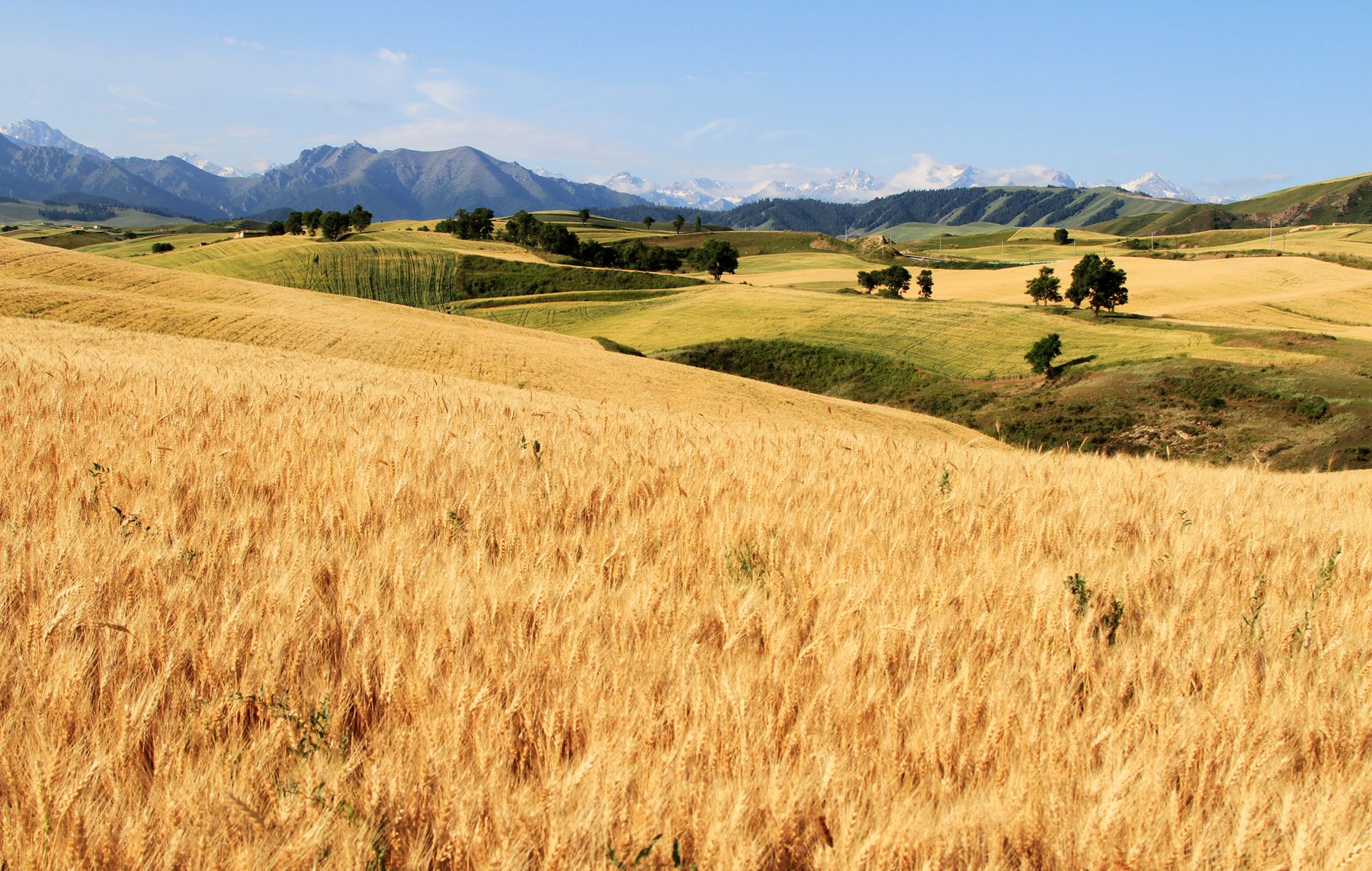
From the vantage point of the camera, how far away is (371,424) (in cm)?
612

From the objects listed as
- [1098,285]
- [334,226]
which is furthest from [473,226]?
[1098,285]

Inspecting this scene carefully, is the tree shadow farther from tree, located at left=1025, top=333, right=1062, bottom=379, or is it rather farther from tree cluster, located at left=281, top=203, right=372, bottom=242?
tree cluster, located at left=281, top=203, right=372, bottom=242

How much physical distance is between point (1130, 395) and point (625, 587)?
67.8m

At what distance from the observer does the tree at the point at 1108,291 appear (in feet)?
274

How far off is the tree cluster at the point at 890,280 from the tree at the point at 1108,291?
22219 mm

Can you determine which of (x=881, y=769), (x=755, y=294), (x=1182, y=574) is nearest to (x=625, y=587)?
(x=881, y=769)

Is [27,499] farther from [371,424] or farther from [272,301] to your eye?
[272,301]

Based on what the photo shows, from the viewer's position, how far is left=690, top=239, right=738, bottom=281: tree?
399ft

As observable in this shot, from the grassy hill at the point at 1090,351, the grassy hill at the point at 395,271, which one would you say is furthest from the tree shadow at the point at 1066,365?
the grassy hill at the point at 395,271

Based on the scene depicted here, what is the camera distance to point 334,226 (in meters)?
124

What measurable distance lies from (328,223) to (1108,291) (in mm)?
113292

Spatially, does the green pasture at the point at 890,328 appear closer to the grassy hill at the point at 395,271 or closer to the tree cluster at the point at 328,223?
the grassy hill at the point at 395,271

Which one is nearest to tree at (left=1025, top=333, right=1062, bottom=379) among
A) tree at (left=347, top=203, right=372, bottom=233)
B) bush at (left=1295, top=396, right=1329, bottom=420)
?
bush at (left=1295, top=396, right=1329, bottom=420)

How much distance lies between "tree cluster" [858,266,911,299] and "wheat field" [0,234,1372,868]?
101m
